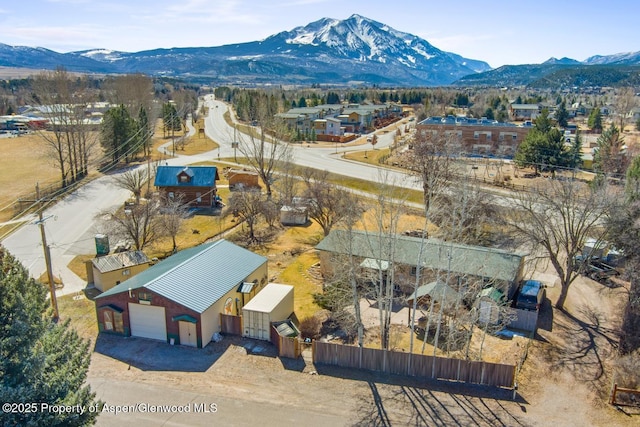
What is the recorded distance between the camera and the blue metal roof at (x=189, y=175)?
158 ft

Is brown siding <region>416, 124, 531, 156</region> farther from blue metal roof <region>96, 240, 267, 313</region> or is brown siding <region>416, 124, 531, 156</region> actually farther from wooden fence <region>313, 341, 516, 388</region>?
wooden fence <region>313, 341, 516, 388</region>

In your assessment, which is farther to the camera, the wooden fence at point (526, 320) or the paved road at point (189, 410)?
the wooden fence at point (526, 320)

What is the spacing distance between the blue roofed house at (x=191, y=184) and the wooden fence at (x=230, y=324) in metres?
26.1

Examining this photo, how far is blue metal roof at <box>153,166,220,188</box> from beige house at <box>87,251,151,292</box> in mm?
18875

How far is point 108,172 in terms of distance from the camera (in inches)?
→ 2370

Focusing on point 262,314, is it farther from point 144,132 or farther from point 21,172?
point 144,132

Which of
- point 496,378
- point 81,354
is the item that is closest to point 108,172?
point 81,354

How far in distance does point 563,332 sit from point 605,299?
18.9 ft

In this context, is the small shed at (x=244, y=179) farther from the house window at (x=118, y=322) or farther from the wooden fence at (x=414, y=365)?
the wooden fence at (x=414, y=365)

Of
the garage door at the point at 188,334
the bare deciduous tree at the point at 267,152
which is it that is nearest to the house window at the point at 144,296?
the garage door at the point at 188,334

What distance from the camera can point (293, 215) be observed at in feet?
139

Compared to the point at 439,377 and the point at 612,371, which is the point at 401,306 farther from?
the point at 612,371

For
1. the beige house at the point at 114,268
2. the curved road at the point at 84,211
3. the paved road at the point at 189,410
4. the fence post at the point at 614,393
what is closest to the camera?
the paved road at the point at 189,410

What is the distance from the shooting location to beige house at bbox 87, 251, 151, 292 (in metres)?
27.7
